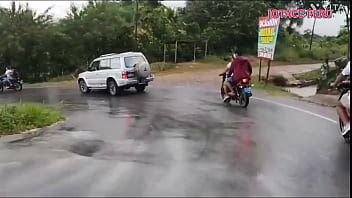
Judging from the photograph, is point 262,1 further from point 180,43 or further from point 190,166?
point 190,166

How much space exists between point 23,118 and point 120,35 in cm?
2222

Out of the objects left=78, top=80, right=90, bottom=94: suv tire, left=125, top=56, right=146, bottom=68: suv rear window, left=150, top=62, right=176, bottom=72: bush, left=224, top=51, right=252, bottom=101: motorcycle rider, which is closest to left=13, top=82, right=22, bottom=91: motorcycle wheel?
left=78, top=80, right=90, bottom=94: suv tire

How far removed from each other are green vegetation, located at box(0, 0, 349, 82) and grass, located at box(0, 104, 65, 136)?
1821 centimetres

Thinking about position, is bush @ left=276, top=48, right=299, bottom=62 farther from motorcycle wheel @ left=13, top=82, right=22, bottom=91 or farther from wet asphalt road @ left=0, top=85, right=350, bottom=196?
wet asphalt road @ left=0, top=85, right=350, bottom=196

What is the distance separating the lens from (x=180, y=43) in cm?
3362

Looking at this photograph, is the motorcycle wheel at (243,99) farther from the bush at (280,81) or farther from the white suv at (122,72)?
the bush at (280,81)

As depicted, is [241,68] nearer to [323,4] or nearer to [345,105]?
[345,105]

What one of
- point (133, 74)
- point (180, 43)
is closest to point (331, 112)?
point (133, 74)

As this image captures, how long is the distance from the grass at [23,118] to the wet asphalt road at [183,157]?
56 centimetres

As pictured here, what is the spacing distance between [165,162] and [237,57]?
7239 mm

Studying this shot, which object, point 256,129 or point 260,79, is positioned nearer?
point 256,129

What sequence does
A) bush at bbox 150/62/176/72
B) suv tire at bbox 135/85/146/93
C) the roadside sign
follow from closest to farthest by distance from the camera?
the roadside sign < suv tire at bbox 135/85/146/93 < bush at bbox 150/62/176/72

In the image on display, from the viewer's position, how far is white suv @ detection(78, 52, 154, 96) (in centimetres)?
1830

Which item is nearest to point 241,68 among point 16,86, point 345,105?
point 345,105
